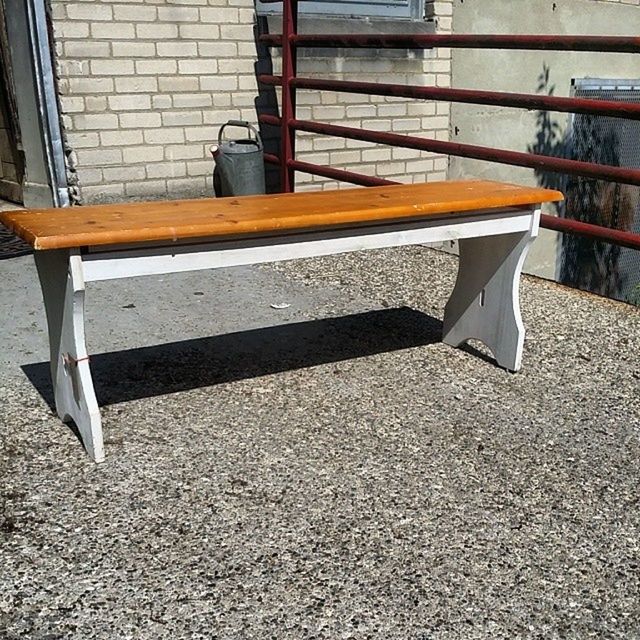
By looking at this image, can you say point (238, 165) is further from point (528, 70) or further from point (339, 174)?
point (528, 70)

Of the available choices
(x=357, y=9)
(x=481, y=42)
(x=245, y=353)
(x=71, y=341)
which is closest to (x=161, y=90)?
(x=357, y=9)

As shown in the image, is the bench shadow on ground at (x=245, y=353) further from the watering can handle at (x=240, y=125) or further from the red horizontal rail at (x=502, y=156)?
the watering can handle at (x=240, y=125)

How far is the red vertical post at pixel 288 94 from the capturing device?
580cm

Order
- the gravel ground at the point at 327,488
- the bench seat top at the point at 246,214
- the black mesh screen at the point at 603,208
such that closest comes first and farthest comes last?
1. the gravel ground at the point at 327,488
2. the bench seat top at the point at 246,214
3. the black mesh screen at the point at 603,208

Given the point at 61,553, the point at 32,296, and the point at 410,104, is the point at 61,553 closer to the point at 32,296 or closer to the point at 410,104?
the point at 32,296

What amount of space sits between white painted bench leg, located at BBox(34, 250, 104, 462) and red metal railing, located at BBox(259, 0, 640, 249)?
2564mm

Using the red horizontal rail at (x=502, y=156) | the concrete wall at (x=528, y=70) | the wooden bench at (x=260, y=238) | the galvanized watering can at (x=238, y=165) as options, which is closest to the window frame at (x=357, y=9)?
the concrete wall at (x=528, y=70)

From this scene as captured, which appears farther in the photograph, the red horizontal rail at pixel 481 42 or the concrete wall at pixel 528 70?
the concrete wall at pixel 528 70

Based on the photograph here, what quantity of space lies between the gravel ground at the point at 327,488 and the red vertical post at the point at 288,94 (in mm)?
2448

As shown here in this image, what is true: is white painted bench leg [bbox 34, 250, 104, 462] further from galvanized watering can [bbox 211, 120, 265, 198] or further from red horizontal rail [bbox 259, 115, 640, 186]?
galvanized watering can [bbox 211, 120, 265, 198]

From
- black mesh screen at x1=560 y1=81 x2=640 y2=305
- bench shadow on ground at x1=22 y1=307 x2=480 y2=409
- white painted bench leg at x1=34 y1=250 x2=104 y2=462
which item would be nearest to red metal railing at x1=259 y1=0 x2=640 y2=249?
bench shadow on ground at x1=22 y1=307 x2=480 y2=409

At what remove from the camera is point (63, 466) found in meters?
2.53

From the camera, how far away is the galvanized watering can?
19.9ft

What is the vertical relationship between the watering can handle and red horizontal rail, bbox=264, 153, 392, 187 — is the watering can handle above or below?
above
